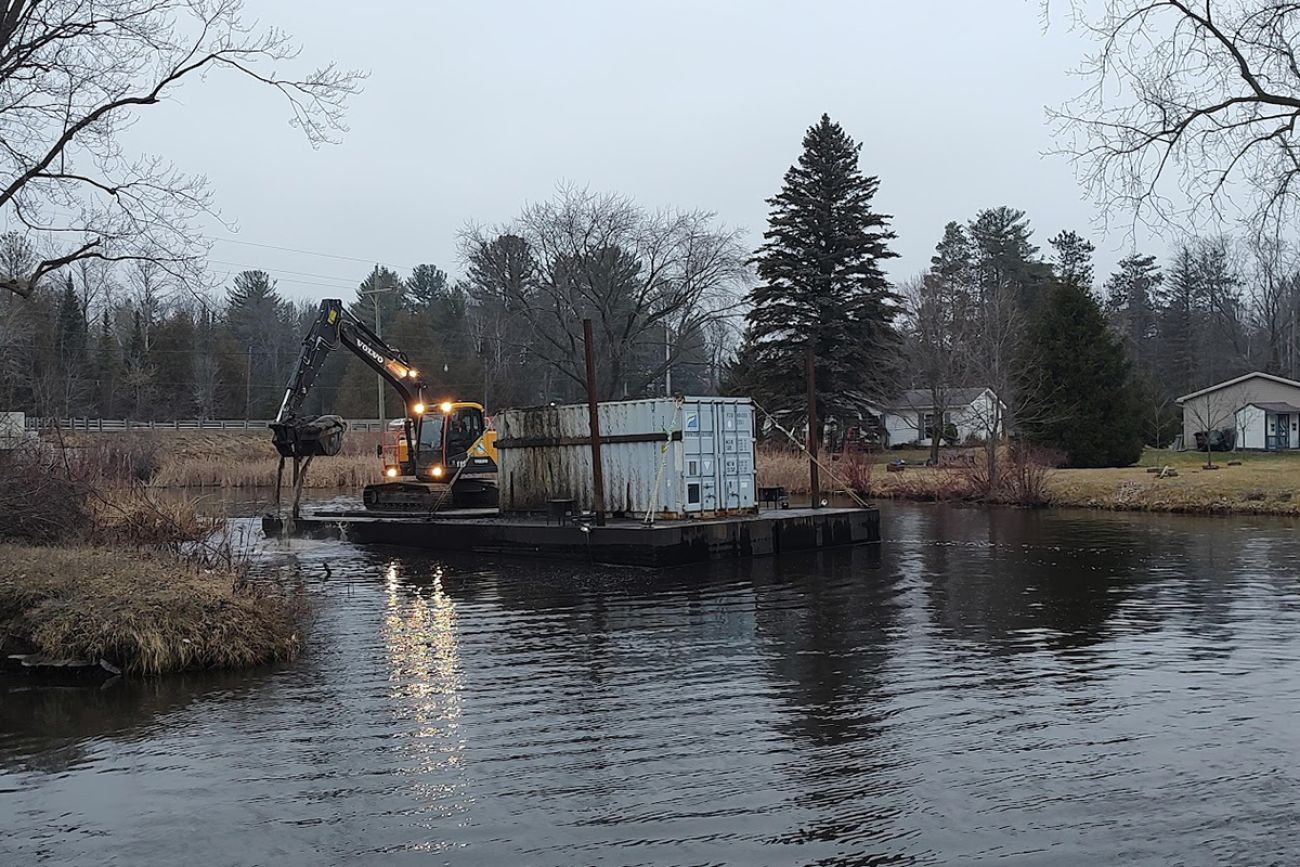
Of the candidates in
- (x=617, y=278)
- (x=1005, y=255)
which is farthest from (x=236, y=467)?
(x=1005, y=255)

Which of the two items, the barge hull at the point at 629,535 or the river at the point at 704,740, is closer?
the river at the point at 704,740

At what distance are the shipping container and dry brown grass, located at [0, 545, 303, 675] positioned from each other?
920 cm

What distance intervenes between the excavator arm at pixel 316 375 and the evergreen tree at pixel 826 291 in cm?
2052

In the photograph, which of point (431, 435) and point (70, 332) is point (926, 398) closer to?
point (431, 435)

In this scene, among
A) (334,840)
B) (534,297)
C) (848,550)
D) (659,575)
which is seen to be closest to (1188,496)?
(848,550)

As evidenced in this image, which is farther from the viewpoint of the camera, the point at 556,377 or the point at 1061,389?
the point at 556,377

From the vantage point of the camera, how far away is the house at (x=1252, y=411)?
51.1 metres

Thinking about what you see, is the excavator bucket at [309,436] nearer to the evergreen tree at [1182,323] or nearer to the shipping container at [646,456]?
the shipping container at [646,456]

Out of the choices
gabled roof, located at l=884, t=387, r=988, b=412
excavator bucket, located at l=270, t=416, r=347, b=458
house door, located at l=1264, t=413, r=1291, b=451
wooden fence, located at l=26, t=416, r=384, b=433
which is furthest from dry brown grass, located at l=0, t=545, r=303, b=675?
house door, located at l=1264, t=413, r=1291, b=451

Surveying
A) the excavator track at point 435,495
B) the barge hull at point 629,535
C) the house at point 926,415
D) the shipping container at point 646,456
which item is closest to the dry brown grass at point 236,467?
the excavator track at point 435,495

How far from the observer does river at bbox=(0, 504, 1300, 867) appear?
6.98 meters

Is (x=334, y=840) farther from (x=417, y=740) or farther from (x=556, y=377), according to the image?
(x=556, y=377)

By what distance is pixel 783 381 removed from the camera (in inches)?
1811

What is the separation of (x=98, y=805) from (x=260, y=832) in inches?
55.7
